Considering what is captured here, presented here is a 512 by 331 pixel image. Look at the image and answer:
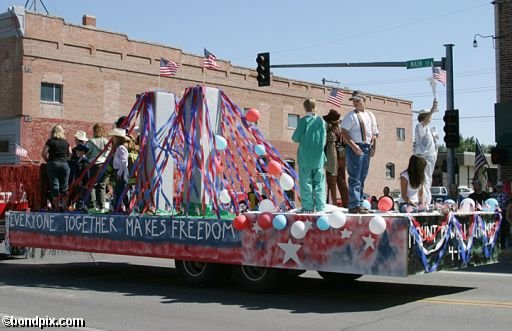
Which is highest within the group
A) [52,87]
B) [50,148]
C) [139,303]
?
[52,87]

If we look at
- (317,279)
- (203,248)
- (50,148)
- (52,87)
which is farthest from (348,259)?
(52,87)

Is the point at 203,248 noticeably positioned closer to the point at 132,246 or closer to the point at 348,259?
the point at 132,246

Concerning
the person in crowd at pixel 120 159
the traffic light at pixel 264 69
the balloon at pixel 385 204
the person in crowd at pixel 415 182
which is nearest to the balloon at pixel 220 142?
the person in crowd at pixel 120 159

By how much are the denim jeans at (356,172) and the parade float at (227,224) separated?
0.38 metres

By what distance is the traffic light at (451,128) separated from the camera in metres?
20.8

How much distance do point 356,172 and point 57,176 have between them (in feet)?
20.2

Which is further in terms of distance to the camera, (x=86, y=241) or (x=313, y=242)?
(x=86, y=241)

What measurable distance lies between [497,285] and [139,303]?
5.78m

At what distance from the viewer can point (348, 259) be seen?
878cm

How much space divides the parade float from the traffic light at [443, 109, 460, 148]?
960 cm

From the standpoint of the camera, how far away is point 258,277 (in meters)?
9.98

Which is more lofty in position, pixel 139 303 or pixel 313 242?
pixel 313 242

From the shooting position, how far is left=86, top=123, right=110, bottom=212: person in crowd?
12.8 m

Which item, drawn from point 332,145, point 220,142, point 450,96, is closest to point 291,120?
point 450,96
